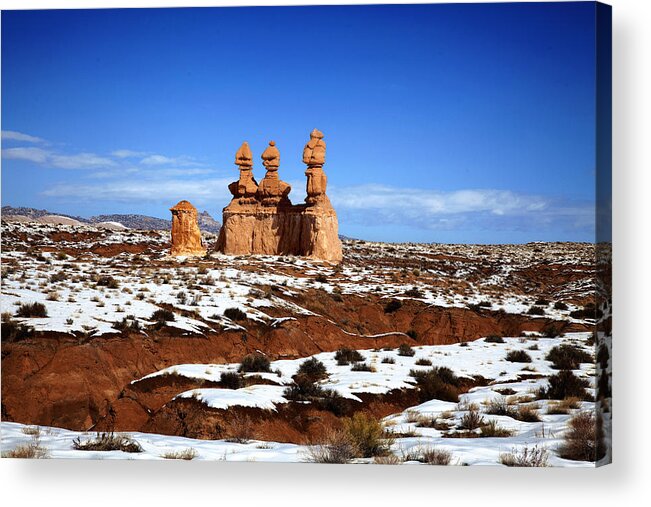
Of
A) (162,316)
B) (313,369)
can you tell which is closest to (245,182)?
(162,316)

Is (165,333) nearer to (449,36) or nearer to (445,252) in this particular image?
(449,36)

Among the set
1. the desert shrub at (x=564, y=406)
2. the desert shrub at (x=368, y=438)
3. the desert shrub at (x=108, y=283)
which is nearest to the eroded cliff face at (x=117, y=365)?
the desert shrub at (x=564, y=406)

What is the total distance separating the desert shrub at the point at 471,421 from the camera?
9.03 meters

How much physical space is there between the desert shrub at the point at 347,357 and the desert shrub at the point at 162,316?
3.06 metres

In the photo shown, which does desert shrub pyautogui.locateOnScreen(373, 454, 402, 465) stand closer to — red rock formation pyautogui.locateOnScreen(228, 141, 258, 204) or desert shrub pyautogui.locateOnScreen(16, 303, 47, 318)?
desert shrub pyautogui.locateOnScreen(16, 303, 47, 318)

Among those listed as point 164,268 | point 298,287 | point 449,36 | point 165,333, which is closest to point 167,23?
point 449,36

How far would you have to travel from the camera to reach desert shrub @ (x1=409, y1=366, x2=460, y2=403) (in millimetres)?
10062

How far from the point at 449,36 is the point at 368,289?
368 inches

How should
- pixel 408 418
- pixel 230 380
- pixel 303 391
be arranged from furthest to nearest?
pixel 230 380 → pixel 303 391 → pixel 408 418

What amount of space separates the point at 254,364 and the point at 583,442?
514 centimetres

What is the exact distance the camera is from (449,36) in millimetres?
9852

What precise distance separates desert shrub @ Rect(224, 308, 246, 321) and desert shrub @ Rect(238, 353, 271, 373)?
1762mm

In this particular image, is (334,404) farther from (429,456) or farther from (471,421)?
(471,421)

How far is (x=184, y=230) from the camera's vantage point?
3166cm
